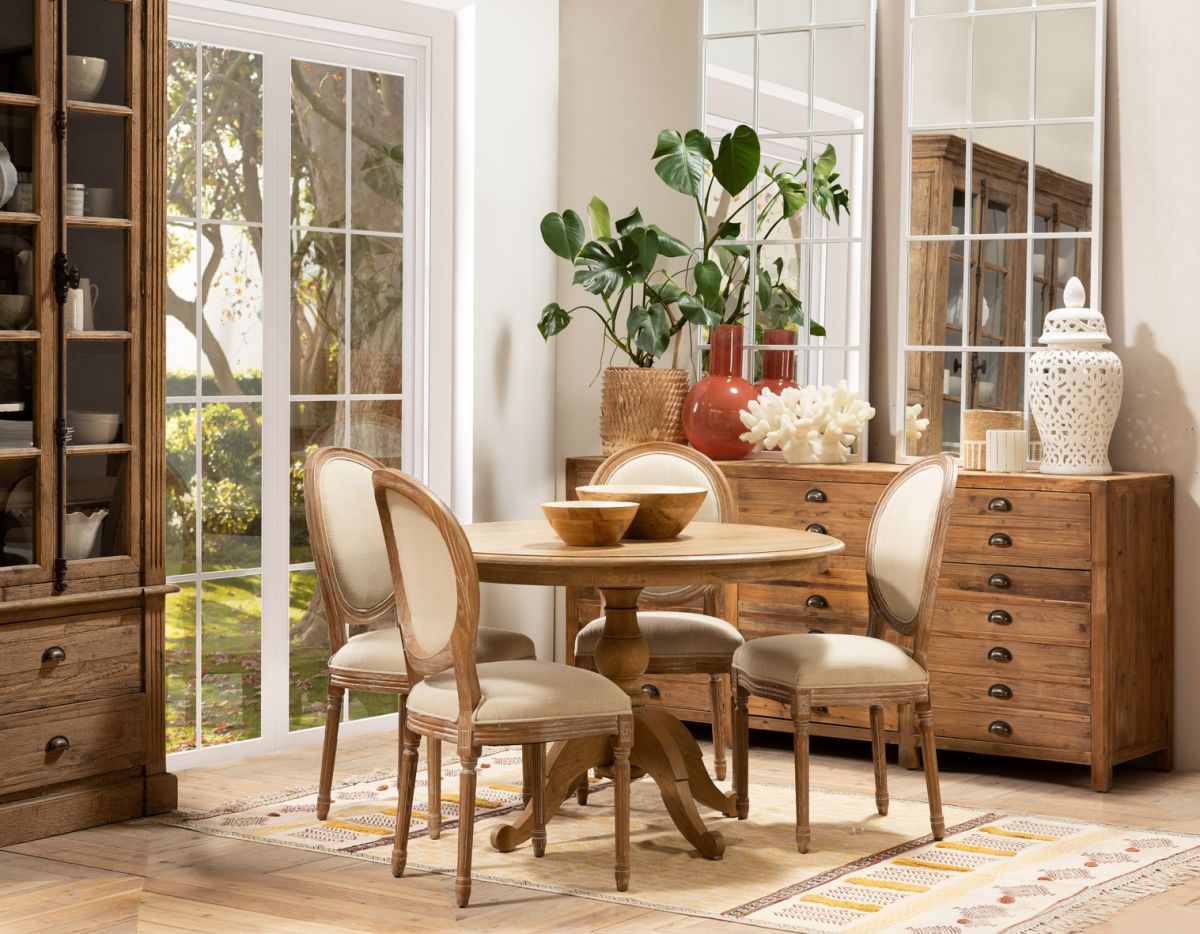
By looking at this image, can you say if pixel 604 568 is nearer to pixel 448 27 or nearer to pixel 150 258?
pixel 150 258

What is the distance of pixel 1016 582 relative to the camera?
455 centimetres

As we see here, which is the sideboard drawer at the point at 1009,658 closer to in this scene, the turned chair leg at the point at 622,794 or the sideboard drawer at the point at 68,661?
the turned chair leg at the point at 622,794

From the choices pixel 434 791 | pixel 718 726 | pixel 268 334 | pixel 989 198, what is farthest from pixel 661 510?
pixel 989 198

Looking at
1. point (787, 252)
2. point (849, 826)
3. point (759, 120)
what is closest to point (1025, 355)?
point (787, 252)

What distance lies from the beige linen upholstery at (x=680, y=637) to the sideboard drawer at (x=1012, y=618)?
68cm

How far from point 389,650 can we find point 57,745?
32.7 inches

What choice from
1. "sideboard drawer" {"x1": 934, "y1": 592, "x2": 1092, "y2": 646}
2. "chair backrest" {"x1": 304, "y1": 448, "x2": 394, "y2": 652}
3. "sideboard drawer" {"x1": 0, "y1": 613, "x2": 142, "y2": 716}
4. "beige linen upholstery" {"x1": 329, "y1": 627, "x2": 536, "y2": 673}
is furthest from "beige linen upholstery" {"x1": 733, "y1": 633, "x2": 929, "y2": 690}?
"sideboard drawer" {"x1": 0, "y1": 613, "x2": 142, "y2": 716}

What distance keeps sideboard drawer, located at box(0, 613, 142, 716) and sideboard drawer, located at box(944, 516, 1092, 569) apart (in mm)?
2284

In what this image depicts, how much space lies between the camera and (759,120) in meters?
5.36

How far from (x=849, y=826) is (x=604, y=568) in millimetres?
1090

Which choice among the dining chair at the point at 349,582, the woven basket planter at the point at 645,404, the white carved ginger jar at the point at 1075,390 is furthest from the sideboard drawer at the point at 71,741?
the white carved ginger jar at the point at 1075,390

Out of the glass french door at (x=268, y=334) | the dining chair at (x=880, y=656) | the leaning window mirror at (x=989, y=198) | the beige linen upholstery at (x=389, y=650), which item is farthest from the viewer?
the leaning window mirror at (x=989, y=198)

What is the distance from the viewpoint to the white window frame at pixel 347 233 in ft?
15.9

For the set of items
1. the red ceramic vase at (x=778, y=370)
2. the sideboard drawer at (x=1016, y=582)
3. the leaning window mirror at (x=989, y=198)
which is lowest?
the sideboard drawer at (x=1016, y=582)
